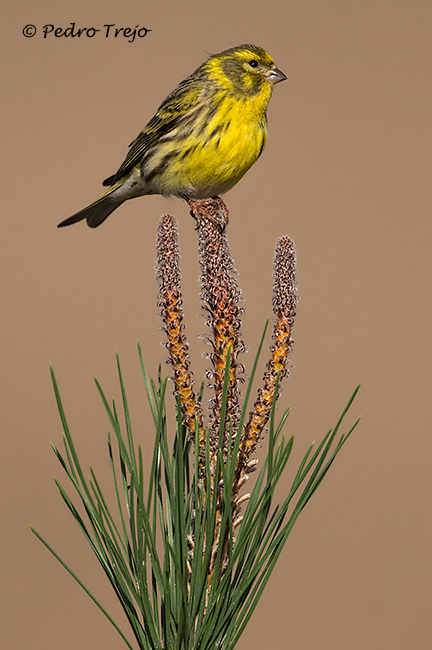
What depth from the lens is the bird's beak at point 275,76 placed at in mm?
1049

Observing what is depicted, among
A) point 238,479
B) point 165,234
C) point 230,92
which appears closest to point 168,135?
point 230,92

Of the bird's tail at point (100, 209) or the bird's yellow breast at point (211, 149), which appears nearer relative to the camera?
the bird's yellow breast at point (211, 149)

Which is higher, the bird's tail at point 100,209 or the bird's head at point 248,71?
the bird's head at point 248,71

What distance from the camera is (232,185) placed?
3.25 ft

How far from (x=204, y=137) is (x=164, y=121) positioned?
16 cm

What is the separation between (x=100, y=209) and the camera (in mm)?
1140

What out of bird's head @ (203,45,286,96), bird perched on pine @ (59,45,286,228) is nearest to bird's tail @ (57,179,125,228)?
bird perched on pine @ (59,45,286,228)

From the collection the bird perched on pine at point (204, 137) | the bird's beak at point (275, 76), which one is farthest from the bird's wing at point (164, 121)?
the bird's beak at point (275, 76)

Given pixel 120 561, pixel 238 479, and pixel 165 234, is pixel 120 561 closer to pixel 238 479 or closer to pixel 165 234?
pixel 238 479

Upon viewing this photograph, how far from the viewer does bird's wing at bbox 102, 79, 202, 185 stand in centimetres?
110

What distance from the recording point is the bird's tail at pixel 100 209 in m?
1.12

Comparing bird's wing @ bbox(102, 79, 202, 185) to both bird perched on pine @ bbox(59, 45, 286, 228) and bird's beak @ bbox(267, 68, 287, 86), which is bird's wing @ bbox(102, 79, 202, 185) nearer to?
bird perched on pine @ bbox(59, 45, 286, 228)

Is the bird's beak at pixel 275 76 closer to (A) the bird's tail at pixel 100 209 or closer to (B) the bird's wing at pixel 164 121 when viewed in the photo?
(B) the bird's wing at pixel 164 121

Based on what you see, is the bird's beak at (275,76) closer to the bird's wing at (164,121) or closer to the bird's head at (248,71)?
the bird's head at (248,71)
